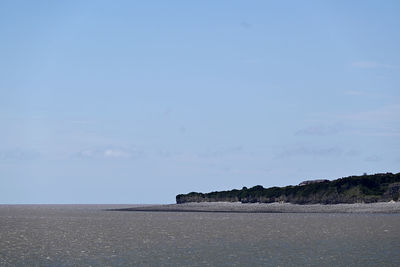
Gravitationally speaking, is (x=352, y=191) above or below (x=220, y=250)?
above

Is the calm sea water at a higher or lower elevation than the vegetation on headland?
lower

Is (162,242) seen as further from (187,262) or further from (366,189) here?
(366,189)

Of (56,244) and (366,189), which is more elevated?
(366,189)

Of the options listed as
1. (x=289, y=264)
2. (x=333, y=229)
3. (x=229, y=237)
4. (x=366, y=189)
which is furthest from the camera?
(x=366, y=189)

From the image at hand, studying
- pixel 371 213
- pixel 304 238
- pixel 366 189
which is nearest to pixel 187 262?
pixel 304 238

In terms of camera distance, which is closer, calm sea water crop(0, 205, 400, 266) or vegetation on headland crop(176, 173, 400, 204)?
calm sea water crop(0, 205, 400, 266)

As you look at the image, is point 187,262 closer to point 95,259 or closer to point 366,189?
point 95,259

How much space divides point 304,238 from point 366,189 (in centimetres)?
9982

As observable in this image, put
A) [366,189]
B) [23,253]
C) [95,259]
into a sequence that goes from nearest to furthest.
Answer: [95,259], [23,253], [366,189]

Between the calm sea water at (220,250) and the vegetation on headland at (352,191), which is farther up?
the vegetation on headland at (352,191)

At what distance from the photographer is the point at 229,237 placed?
82375 millimetres

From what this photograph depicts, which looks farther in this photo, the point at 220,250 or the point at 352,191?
the point at 352,191

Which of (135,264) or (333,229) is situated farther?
(333,229)

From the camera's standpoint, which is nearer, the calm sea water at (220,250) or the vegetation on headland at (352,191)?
the calm sea water at (220,250)
